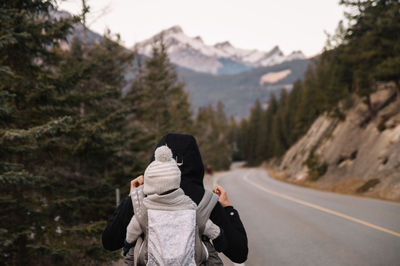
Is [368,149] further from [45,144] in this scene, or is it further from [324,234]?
[45,144]

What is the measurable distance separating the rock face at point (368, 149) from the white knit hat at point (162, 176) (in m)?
16.6

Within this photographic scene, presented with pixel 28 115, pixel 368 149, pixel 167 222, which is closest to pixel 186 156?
pixel 167 222

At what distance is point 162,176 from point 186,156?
34 centimetres

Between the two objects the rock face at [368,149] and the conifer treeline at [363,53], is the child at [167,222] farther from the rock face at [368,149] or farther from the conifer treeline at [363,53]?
the conifer treeline at [363,53]

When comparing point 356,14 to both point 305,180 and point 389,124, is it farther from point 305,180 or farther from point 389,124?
point 305,180

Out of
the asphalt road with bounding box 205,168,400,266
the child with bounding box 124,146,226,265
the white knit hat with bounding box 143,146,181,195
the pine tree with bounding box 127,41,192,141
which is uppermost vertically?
the pine tree with bounding box 127,41,192,141

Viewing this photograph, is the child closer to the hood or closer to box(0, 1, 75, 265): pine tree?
the hood

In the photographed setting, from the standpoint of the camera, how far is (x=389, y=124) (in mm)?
22766

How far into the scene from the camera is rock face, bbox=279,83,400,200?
1908 centimetres

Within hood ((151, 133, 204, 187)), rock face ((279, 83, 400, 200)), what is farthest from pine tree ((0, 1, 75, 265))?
rock face ((279, 83, 400, 200))

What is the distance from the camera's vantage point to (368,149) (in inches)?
925

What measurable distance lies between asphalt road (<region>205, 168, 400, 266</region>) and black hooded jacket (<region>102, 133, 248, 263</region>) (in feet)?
14.6

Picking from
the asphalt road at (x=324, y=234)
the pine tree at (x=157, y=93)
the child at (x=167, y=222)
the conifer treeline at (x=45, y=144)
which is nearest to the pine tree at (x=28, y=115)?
the conifer treeline at (x=45, y=144)

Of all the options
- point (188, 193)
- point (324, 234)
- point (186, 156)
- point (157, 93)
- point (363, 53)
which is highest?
point (363, 53)
